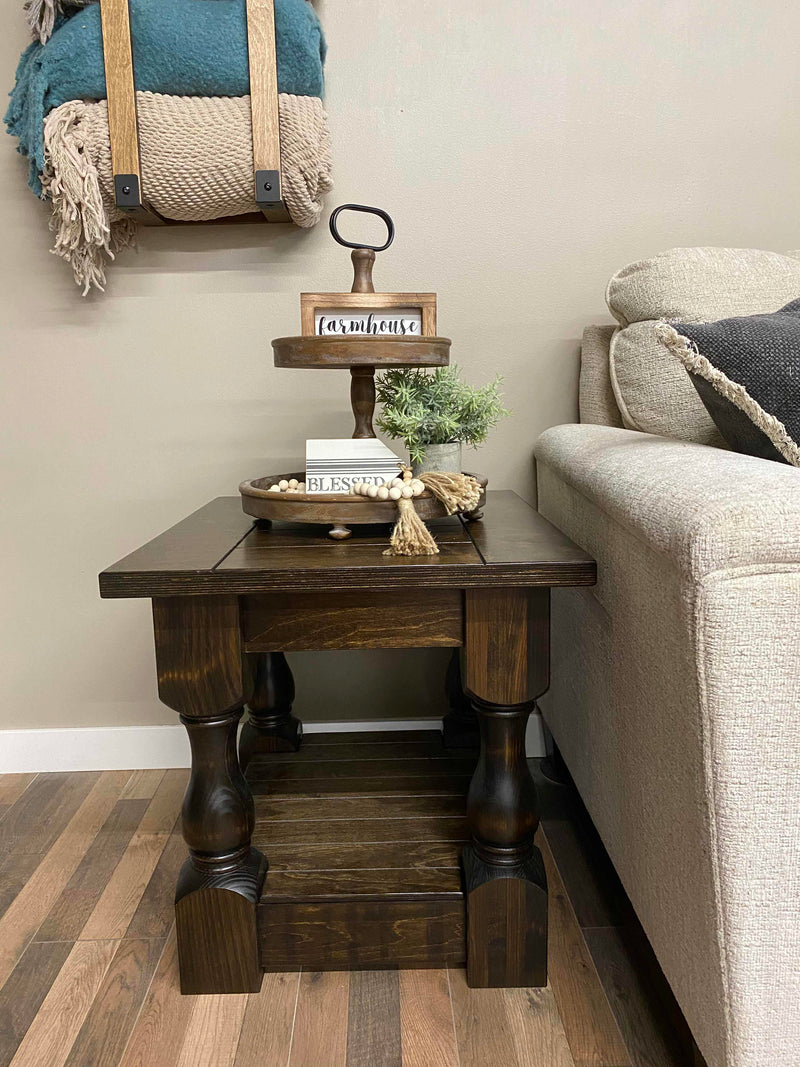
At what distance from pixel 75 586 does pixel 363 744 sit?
68 centimetres

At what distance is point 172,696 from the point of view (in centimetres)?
94

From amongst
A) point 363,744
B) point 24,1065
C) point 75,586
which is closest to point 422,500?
point 363,744

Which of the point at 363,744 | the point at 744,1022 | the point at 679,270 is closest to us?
the point at 744,1022

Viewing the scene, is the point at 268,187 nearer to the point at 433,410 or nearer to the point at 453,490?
the point at 433,410

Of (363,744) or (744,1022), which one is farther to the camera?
(363,744)

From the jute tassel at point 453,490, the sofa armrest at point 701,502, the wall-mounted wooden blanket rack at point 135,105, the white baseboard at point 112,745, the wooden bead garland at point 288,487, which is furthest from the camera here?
the white baseboard at point 112,745

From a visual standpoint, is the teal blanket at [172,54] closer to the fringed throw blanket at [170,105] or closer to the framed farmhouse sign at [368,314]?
the fringed throw blanket at [170,105]

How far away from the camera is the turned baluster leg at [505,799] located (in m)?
0.93

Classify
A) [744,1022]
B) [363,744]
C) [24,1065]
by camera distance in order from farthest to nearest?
1. [363,744]
2. [24,1065]
3. [744,1022]

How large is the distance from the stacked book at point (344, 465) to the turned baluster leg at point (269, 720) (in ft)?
1.51

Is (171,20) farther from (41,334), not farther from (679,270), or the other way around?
(679,270)

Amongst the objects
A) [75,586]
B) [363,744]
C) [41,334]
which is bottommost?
[363,744]

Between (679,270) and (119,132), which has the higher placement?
(119,132)

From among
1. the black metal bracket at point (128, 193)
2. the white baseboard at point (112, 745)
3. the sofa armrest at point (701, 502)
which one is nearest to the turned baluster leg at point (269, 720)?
the white baseboard at point (112, 745)
